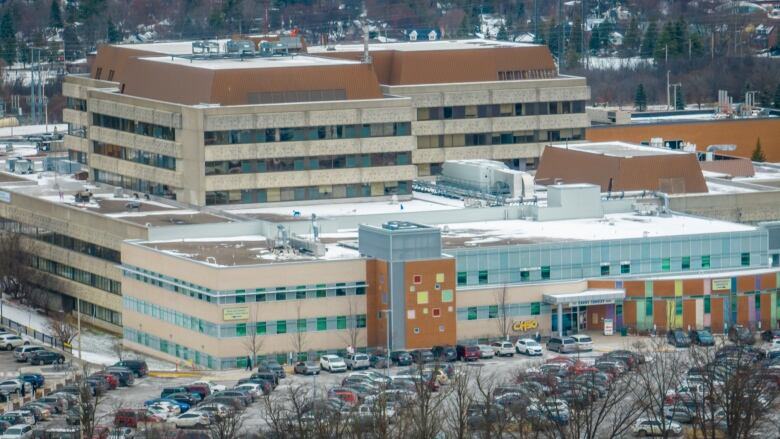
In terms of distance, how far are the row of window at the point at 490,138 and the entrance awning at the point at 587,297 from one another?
29.6 m

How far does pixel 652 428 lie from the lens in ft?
289

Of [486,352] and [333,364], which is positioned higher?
[333,364]

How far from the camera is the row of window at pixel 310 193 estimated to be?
121 m

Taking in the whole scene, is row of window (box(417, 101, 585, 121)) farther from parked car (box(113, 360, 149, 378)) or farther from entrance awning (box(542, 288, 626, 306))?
parked car (box(113, 360, 149, 378))

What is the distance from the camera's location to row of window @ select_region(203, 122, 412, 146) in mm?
120688

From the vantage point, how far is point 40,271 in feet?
396

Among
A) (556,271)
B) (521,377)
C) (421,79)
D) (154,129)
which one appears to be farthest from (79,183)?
(521,377)

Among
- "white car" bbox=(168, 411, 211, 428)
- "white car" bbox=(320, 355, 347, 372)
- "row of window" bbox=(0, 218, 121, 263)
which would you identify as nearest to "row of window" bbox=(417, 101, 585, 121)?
"row of window" bbox=(0, 218, 121, 263)

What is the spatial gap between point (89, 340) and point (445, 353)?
1729 cm

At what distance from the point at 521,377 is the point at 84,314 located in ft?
93.5

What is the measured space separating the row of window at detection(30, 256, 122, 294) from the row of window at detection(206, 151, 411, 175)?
314 inches

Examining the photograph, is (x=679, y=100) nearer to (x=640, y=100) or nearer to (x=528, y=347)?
(x=640, y=100)

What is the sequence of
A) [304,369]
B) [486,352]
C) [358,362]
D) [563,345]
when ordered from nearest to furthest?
1. [304,369]
2. [358,362]
3. [486,352]
4. [563,345]

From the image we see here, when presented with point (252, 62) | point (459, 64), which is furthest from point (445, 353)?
point (459, 64)
